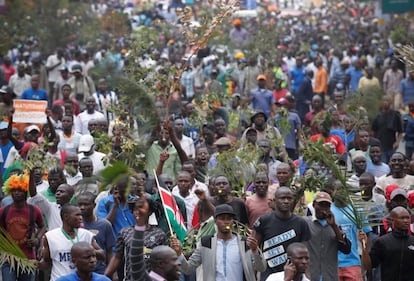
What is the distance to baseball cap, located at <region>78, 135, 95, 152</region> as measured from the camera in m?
15.4

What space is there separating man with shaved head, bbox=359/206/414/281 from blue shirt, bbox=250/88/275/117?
33.6ft

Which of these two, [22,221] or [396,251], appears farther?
[22,221]

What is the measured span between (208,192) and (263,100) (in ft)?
27.5

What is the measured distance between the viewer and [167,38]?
1401 inches

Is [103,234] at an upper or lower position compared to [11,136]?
upper

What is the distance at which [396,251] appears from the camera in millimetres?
11336

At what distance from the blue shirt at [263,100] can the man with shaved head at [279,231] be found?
10361mm

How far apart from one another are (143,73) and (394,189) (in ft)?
13.1

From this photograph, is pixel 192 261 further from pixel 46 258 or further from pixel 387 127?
pixel 387 127

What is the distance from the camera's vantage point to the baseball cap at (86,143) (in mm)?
15375

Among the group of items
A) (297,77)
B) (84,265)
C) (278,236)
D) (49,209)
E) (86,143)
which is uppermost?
(84,265)

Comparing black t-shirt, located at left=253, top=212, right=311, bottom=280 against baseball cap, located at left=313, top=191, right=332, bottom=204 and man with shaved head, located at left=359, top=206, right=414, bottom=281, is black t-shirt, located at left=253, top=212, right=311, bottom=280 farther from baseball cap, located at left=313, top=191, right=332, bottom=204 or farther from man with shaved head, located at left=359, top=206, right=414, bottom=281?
man with shaved head, located at left=359, top=206, right=414, bottom=281

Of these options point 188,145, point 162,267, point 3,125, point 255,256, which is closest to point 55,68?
point 3,125

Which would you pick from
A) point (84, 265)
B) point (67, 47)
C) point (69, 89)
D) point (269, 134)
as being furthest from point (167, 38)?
point (84, 265)
